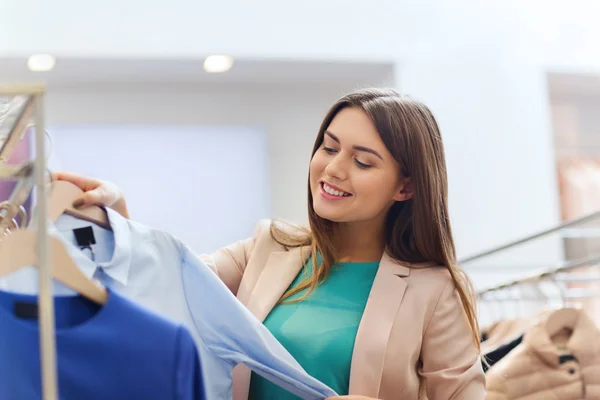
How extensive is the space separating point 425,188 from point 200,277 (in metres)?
0.55

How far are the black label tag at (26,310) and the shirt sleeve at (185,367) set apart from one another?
21cm

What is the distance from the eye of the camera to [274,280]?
5.90 ft

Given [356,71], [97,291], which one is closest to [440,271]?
[97,291]

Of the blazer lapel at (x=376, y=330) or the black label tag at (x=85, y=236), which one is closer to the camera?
the black label tag at (x=85, y=236)

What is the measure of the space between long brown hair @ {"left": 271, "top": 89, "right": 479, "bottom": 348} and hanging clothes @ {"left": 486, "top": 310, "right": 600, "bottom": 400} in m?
0.41

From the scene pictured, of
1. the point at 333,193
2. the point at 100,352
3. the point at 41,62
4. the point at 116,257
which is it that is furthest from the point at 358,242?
the point at 41,62

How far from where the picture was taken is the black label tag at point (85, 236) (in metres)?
1.43

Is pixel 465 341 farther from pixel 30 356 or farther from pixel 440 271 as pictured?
pixel 30 356

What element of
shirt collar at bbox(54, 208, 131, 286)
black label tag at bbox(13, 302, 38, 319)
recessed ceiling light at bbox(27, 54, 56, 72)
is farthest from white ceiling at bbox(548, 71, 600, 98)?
black label tag at bbox(13, 302, 38, 319)

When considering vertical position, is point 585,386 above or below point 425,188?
below

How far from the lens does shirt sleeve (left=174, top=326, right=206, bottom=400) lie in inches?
47.3

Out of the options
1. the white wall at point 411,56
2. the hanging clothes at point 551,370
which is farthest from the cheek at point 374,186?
the white wall at point 411,56

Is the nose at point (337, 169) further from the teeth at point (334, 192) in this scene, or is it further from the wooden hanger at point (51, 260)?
the wooden hanger at point (51, 260)

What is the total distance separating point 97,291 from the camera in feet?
3.86
